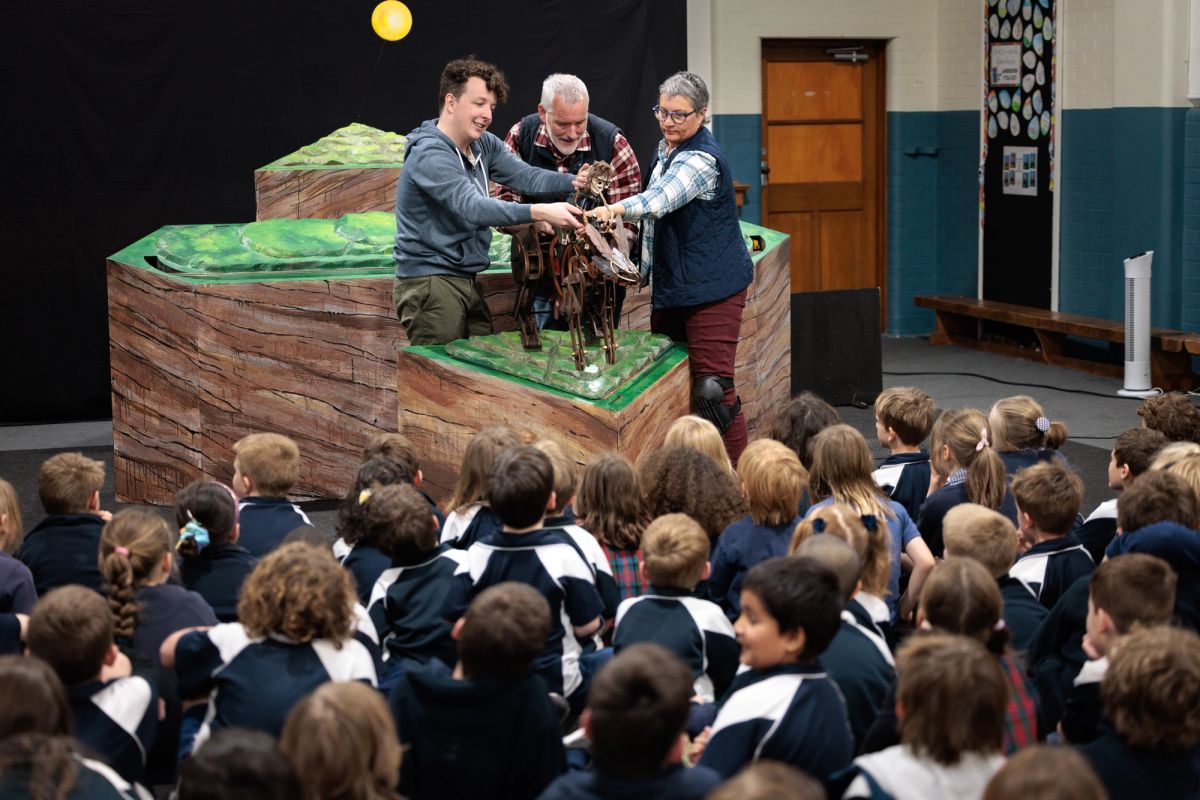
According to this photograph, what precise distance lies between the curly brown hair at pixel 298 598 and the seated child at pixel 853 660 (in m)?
0.88

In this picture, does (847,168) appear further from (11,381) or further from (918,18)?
(11,381)

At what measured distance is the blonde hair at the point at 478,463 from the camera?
3.75m

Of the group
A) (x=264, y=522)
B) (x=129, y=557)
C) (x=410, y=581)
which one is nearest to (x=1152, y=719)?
(x=410, y=581)

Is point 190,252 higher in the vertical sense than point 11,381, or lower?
higher

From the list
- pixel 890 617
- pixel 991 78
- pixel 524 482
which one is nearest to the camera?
pixel 524 482

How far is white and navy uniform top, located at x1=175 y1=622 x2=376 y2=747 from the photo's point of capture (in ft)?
8.65

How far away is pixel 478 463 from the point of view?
375cm

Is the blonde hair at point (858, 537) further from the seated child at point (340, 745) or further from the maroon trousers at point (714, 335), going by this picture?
the maroon trousers at point (714, 335)

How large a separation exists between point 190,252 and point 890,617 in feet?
12.1

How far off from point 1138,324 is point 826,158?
2930 mm

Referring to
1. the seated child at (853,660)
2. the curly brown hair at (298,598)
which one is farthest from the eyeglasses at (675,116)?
the curly brown hair at (298,598)

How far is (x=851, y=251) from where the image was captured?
10297mm

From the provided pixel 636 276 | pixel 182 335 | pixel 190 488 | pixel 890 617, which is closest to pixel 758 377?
pixel 636 276

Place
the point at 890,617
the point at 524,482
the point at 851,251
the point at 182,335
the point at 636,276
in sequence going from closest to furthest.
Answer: the point at 524,482 < the point at 890,617 < the point at 636,276 < the point at 182,335 < the point at 851,251
